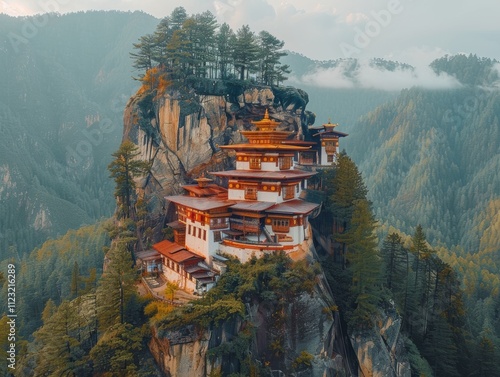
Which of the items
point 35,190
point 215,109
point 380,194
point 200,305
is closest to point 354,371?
point 200,305

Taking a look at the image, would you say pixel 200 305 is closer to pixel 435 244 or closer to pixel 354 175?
pixel 354 175

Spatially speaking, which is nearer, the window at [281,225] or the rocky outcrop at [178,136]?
the window at [281,225]

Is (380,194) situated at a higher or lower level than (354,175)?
lower

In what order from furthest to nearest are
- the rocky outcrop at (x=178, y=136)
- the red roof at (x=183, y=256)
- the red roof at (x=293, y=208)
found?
the rocky outcrop at (x=178, y=136)
the red roof at (x=293, y=208)
the red roof at (x=183, y=256)

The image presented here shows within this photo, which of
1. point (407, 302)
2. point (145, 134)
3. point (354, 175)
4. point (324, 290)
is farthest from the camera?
point (145, 134)

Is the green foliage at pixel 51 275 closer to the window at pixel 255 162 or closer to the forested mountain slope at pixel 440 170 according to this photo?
the window at pixel 255 162

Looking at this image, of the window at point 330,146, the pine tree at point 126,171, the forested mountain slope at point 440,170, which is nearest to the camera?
the pine tree at point 126,171

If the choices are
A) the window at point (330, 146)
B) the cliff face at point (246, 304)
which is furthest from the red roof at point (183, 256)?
the window at point (330, 146)
